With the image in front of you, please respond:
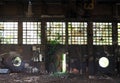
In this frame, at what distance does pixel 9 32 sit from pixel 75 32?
121 inches

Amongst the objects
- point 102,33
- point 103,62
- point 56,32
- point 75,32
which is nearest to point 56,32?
point 56,32

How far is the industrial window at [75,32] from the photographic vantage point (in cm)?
1506

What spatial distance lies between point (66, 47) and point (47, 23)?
141 centimetres

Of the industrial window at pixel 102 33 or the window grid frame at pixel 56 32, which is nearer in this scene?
the window grid frame at pixel 56 32

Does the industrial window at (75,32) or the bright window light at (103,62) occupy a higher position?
the industrial window at (75,32)

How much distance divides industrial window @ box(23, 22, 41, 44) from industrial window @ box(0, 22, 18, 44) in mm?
417

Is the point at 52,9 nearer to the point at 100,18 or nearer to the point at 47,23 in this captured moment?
the point at 47,23

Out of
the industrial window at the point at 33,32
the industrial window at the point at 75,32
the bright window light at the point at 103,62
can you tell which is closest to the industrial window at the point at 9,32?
the industrial window at the point at 33,32

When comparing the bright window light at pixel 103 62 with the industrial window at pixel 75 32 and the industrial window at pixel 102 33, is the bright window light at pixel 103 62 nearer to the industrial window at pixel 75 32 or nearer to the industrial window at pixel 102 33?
the industrial window at pixel 102 33

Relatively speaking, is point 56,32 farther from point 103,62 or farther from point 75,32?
point 103,62

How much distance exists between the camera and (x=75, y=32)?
15.1m

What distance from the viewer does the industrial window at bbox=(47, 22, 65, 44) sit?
49.2ft

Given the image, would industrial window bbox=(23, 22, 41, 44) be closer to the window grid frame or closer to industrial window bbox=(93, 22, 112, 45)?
the window grid frame

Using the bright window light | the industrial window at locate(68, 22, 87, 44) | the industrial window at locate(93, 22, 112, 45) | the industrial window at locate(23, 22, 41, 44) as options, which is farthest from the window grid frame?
the bright window light
